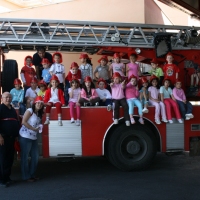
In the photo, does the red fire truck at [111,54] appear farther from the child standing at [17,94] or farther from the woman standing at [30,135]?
the child standing at [17,94]

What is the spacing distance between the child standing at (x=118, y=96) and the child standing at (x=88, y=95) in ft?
1.30

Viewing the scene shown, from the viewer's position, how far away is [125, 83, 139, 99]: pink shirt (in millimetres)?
7871

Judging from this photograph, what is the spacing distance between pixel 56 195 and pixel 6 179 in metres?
1.22

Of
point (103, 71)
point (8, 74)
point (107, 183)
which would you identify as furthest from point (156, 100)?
point (8, 74)

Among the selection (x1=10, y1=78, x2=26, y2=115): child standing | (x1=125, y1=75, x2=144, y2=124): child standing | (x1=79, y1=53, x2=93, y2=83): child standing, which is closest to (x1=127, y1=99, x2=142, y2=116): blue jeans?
(x1=125, y1=75, x2=144, y2=124): child standing

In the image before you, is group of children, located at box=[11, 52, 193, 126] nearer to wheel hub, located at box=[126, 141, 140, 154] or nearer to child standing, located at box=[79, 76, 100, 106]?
child standing, located at box=[79, 76, 100, 106]

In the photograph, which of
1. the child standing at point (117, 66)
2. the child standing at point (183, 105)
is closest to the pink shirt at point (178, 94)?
the child standing at point (183, 105)

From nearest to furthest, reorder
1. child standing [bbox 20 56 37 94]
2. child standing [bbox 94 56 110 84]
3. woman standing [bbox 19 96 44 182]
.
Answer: woman standing [bbox 19 96 44 182] → child standing [bbox 20 56 37 94] → child standing [bbox 94 56 110 84]

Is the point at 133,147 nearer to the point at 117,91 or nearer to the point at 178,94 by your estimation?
the point at 117,91

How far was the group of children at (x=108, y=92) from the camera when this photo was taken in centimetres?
771

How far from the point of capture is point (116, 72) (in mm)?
8328

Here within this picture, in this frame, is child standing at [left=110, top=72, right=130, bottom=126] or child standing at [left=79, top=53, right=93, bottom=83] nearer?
child standing at [left=110, top=72, right=130, bottom=126]

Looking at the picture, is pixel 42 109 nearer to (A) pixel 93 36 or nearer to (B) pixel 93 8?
(A) pixel 93 36

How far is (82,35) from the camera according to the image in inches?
360
